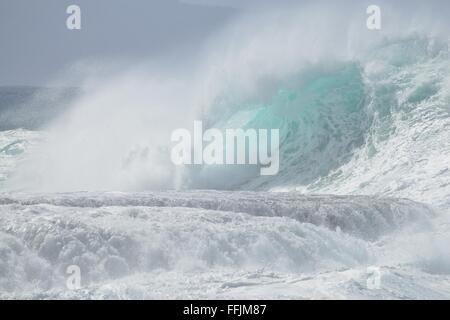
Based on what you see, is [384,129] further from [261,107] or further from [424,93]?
[261,107]

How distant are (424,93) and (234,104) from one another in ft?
29.4

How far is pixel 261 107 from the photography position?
3188cm

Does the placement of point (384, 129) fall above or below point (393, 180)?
above

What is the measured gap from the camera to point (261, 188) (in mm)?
→ 26469
